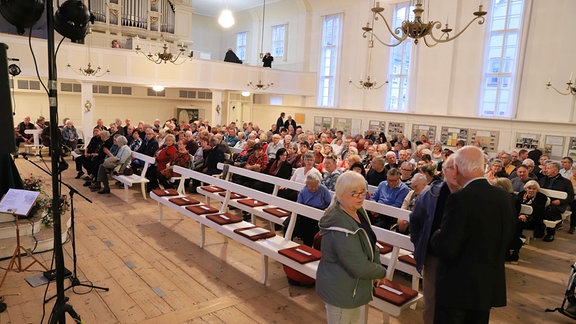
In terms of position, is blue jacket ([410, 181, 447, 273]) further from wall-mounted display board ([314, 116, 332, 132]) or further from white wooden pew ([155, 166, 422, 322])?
wall-mounted display board ([314, 116, 332, 132])

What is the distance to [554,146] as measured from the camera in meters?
10.3

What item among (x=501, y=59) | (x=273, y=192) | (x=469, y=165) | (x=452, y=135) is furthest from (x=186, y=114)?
(x=469, y=165)

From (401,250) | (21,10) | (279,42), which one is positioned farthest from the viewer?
(279,42)

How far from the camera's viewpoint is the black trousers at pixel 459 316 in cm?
230

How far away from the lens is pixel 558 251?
584 centimetres

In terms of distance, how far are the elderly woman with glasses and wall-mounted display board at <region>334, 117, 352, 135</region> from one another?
13.0m

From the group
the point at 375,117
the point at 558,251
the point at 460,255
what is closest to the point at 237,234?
the point at 460,255

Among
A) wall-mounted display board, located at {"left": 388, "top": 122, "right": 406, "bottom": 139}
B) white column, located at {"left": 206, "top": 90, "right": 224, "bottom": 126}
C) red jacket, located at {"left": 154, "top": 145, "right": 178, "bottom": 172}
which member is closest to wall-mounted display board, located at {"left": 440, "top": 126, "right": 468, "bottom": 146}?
wall-mounted display board, located at {"left": 388, "top": 122, "right": 406, "bottom": 139}

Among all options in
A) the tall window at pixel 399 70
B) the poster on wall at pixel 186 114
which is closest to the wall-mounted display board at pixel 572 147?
the tall window at pixel 399 70

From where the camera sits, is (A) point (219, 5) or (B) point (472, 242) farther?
(A) point (219, 5)

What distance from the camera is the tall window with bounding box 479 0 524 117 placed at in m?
Result: 10.9

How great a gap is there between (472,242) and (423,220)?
393mm

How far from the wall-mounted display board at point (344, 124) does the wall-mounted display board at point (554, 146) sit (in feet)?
21.6

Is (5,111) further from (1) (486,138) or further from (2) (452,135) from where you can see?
(1) (486,138)
